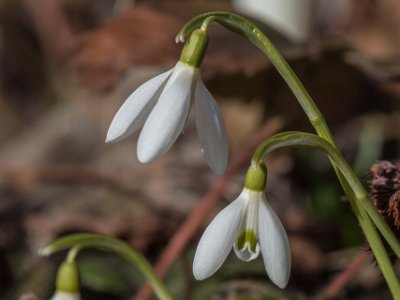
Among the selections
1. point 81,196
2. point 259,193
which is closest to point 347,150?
point 81,196

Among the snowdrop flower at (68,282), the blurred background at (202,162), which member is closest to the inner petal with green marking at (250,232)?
the snowdrop flower at (68,282)

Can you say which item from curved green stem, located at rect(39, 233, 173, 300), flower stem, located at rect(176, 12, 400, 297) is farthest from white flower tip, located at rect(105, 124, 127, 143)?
curved green stem, located at rect(39, 233, 173, 300)

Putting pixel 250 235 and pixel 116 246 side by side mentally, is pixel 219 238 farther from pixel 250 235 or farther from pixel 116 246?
pixel 116 246

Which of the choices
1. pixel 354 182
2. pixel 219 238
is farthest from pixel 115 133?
pixel 354 182

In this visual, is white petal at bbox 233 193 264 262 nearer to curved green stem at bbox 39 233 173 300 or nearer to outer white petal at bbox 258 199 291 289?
outer white petal at bbox 258 199 291 289

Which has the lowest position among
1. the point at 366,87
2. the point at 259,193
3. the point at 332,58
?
the point at 366,87

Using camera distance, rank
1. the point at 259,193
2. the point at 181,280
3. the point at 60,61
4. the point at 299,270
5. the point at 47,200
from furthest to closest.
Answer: the point at 60,61, the point at 47,200, the point at 299,270, the point at 181,280, the point at 259,193

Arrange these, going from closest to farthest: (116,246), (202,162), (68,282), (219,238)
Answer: (219,238) < (68,282) < (116,246) < (202,162)

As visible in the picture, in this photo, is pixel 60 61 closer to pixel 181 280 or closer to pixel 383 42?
pixel 383 42
